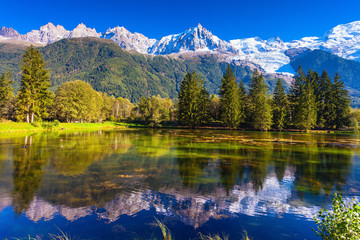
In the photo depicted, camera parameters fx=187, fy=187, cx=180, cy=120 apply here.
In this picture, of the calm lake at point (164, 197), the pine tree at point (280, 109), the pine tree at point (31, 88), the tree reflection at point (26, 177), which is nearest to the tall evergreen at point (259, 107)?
the pine tree at point (280, 109)

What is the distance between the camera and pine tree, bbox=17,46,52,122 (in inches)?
1962

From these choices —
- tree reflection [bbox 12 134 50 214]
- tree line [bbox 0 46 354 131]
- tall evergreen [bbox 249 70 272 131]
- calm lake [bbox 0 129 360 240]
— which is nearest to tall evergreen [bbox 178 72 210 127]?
tree line [bbox 0 46 354 131]

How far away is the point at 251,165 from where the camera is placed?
16484mm

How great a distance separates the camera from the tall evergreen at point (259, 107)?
212 ft

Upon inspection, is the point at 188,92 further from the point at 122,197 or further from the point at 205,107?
the point at 122,197

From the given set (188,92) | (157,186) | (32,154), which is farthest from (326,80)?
(32,154)

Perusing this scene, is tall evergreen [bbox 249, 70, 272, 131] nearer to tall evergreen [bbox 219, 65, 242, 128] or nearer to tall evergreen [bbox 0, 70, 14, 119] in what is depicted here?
tall evergreen [bbox 219, 65, 242, 128]

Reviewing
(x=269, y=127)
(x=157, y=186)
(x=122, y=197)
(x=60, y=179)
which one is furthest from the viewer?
(x=269, y=127)

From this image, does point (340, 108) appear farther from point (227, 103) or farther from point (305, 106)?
point (227, 103)

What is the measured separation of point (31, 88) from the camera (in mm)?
52312

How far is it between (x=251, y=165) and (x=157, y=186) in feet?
30.7

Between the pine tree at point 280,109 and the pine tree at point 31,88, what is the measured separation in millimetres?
75232

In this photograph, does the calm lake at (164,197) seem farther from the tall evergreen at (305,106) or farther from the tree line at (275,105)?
the tree line at (275,105)

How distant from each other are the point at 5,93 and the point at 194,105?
68585 mm
